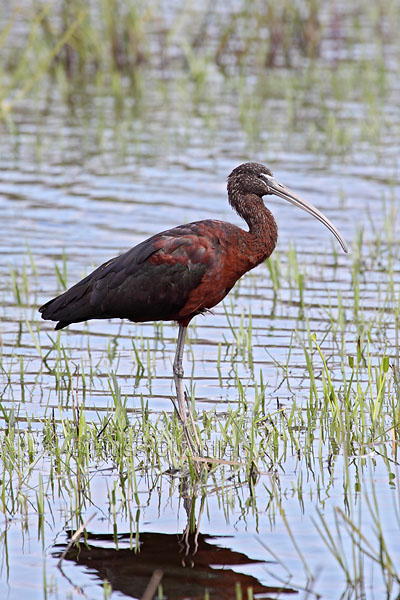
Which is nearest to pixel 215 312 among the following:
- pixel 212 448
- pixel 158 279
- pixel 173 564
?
pixel 158 279

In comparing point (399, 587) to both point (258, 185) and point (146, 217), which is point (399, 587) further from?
point (146, 217)

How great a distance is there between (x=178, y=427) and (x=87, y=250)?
4585mm

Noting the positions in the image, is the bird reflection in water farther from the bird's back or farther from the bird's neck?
the bird's neck

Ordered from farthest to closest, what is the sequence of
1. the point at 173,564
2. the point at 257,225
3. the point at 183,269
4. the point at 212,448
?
the point at 257,225
the point at 183,269
the point at 212,448
the point at 173,564

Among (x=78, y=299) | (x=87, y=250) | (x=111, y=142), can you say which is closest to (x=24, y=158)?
(x=111, y=142)

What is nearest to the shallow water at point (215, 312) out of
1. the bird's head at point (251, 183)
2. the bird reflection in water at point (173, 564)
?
the bird reflection in water at point (173, 564)

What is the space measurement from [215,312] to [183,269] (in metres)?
2.64

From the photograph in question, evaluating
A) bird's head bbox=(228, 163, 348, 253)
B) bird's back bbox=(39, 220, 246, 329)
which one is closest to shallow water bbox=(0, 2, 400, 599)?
bird's back bbox=(39, 220, 246, 329)

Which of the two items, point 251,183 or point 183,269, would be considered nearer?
point 183,269

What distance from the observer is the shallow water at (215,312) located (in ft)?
15.0

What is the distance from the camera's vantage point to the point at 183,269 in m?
5.77

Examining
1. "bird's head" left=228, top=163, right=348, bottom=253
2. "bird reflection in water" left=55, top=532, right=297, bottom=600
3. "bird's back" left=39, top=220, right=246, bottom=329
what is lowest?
"bird reflection in water" left=55, top=532, right=297, bottom=600

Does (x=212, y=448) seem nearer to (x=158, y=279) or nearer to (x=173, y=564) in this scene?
(x=158, y=279)

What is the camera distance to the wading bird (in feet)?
19.0
